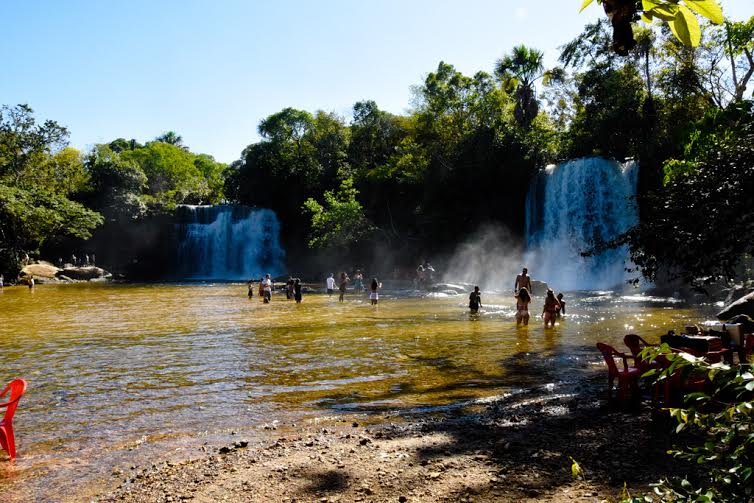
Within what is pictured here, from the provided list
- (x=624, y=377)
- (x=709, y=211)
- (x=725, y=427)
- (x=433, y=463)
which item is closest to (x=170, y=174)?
(x=709, y=211)

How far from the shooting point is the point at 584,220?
110 feet

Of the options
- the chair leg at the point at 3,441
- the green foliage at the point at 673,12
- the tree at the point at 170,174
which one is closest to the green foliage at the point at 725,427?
the green foliage at the point at 673,12

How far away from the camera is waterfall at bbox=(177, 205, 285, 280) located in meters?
52.1

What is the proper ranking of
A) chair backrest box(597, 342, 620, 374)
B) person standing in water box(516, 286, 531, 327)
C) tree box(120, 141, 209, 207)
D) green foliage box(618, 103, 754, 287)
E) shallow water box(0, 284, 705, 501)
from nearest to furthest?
1. shallow water box(0, 284, 705, 501)
2. chair backrest box(597, 342, 620, 374)
3. green foliage box(618, 103, 754, 287)
4. person standing in water box(516, 286, 531, 327)
5. tree box(120, 141, 209, 207)

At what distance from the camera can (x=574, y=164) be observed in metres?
34.4

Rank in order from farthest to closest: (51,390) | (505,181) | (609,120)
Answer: (505,181) < (609,120) < (51,390)

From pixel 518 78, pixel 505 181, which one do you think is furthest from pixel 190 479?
pixel 518 78

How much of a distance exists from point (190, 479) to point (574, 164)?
33.6 metres

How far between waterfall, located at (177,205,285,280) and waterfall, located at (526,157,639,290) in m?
27.5

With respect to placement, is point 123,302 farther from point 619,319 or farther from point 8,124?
point 8,124

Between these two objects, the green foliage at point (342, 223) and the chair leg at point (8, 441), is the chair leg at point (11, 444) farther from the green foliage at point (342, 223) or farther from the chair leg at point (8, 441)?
the green foliage at point (342, 223)

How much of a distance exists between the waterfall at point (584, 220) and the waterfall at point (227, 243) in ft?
90.4

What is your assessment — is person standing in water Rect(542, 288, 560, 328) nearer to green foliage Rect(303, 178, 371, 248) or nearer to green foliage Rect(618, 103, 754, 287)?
green foliage Rect(618, 103, 754, 287)

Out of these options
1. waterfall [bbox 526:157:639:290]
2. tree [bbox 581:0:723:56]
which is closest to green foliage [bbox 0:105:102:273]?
waterfall [bbox 526:157:639:290]
